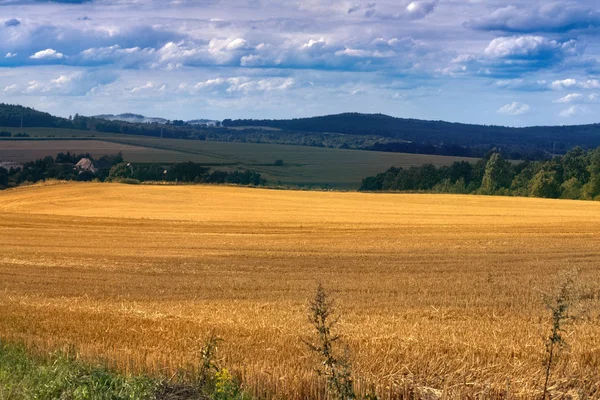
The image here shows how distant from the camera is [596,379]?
832cm

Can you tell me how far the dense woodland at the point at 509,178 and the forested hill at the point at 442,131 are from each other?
8582cm

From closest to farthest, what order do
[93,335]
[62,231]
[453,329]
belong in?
Answer: [93,335], [453,329], [62,231]

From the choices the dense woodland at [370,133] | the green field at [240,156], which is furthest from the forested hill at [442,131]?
the green field at [240,156]

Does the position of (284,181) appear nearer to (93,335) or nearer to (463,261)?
(463,261)

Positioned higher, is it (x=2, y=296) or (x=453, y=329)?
(x=453, y=329)

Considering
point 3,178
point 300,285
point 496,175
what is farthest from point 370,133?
point 300,285

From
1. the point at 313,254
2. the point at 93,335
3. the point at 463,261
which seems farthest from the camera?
the point at 313,254

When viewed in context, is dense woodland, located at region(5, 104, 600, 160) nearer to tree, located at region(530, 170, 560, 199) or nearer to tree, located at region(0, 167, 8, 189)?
tree, located at region(530, 170, 560, 199)

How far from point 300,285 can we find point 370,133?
16078 cm

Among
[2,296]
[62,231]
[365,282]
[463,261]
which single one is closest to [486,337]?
[365,282]

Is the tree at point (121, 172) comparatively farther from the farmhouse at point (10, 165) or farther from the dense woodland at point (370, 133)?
the dense woodland at point (370, 133)

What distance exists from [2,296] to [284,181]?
6441 centimetres

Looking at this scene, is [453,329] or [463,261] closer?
[453,329]

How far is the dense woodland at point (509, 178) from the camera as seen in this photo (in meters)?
61.5
